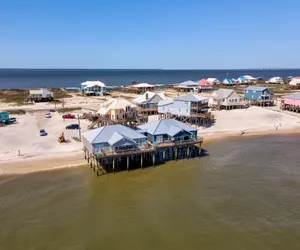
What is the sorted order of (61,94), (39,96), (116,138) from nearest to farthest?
(116,138) → (39,96) → (61,94)

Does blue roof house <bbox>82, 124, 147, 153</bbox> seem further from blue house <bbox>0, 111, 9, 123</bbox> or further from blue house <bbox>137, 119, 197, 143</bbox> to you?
blue house <bbox>0, 111, 9, 123</bbox>

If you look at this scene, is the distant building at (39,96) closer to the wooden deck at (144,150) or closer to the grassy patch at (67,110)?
the grassy patch at (67,110)

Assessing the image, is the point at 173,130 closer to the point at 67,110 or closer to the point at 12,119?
the point at 12,119

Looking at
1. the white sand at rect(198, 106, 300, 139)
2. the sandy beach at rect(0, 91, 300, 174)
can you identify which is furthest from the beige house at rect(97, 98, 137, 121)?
the white sand at rect(198, 106, 300, 139)

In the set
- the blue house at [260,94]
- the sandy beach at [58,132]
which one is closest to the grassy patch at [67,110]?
the sandy beach at [58,132]

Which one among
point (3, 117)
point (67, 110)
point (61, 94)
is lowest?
point (67, 110)

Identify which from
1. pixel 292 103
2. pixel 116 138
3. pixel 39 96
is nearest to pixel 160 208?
pixel 116 138
